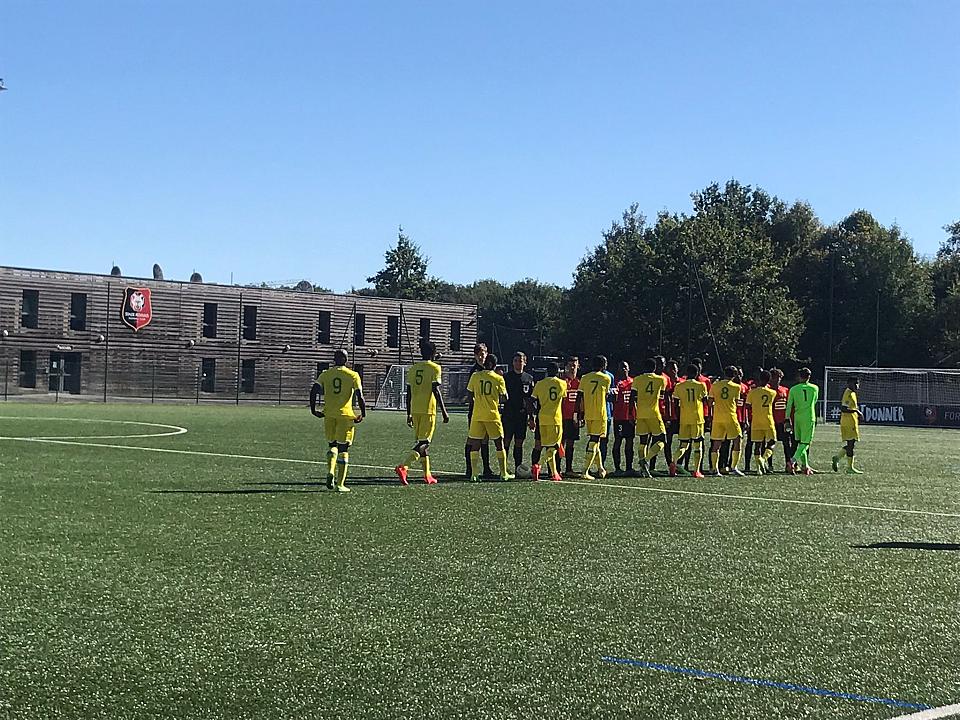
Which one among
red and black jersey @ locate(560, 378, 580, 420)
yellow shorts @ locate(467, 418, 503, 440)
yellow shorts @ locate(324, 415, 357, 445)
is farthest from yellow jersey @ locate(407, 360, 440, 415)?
red and black jersey @ locate(560, 378, 580, 420)

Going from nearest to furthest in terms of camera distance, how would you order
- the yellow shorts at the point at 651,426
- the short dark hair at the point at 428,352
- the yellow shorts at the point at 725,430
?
the short dark hair at the point at 428,352 < the yellow shorts at the point at 651,426 < the yellow shorts at the point at 725,430

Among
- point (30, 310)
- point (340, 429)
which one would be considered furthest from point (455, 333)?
point (340, 429)

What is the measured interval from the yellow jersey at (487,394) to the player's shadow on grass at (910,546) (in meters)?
7.25

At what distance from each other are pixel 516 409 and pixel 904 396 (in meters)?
39.1

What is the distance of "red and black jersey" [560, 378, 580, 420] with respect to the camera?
20.0 meters

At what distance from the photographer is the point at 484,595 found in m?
8.08

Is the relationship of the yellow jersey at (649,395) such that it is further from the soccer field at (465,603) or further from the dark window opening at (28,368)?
the dark window opening at (28,368)


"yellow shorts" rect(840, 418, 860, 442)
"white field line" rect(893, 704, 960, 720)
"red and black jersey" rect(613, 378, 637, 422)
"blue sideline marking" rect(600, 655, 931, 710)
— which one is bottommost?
"blue sideline marking" rect(600, 655, 931, 710)

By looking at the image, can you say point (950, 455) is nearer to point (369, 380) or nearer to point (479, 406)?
point (479, 406)

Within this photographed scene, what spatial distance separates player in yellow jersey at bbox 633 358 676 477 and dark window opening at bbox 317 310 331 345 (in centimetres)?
5354

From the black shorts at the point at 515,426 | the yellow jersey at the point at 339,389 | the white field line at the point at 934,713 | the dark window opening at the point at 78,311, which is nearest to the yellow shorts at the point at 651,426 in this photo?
the black shorts at the point at 515,426

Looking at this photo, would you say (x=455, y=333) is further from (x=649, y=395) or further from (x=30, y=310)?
(x=649, y=395)

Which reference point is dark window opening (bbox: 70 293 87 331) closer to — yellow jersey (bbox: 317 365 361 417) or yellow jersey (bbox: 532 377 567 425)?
yellow jersey (bbox: 532 377 567 425)

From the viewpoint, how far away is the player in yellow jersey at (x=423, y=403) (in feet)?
55.2
